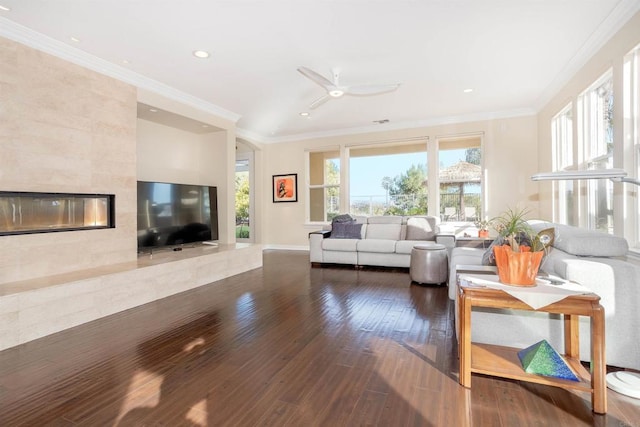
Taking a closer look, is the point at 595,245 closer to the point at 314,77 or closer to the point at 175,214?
the point at 314,77

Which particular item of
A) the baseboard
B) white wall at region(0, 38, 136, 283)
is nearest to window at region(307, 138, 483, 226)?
the baseboard

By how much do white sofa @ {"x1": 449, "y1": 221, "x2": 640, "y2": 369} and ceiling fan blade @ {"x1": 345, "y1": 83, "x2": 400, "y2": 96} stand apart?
2551mm

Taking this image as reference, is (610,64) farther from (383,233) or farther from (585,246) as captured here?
(383,233)

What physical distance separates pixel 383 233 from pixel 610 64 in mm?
3754

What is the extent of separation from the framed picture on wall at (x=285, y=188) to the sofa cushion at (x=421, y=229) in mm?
3248

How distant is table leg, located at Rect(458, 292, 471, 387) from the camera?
6.21 feet

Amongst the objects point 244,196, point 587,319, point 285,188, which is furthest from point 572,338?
point 244,196

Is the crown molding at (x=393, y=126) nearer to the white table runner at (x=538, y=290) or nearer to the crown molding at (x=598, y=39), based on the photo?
the crown molding at (x=598, y=39)

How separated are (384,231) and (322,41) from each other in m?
3.54

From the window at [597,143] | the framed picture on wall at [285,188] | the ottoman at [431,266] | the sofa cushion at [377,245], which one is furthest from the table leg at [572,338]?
the framed picture on wall at [285,188]

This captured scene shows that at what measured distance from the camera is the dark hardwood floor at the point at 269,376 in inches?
66.3

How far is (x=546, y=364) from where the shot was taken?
1831 mm

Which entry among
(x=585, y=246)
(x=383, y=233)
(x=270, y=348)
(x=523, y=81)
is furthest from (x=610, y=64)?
(x=270, y=348)

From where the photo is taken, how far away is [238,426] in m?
1.61
